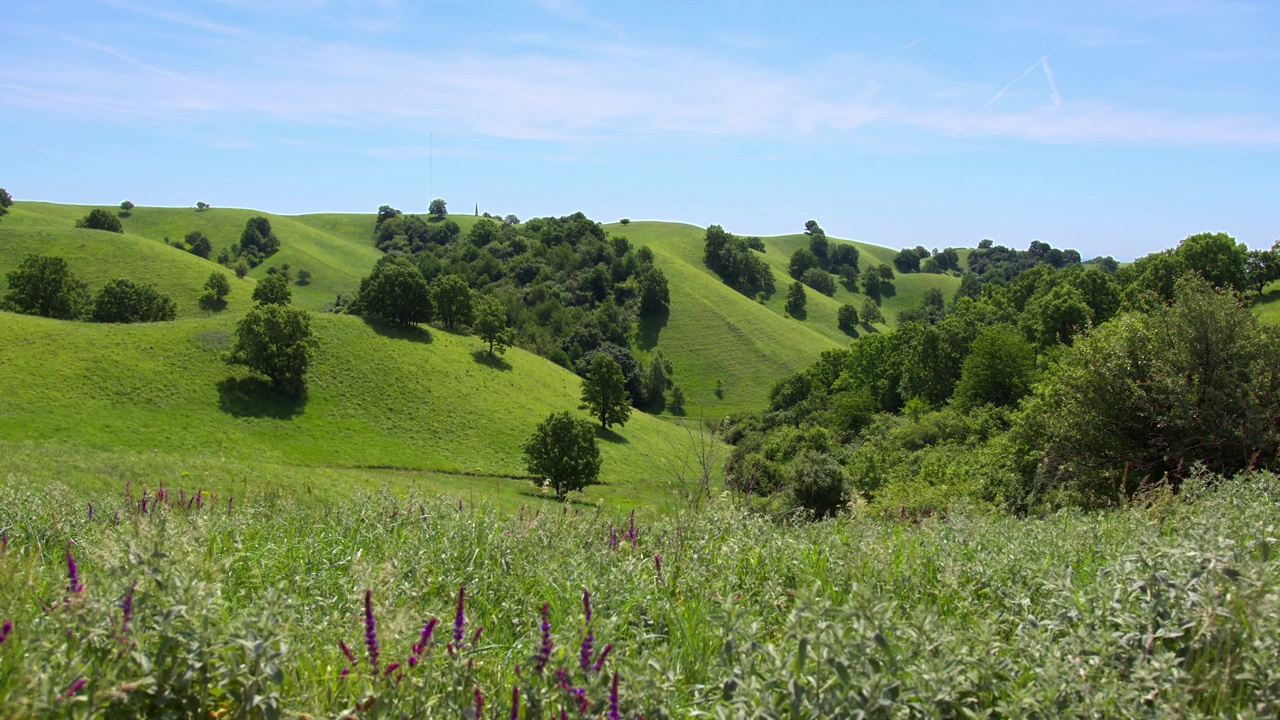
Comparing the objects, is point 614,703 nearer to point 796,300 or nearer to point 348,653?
point 348,653

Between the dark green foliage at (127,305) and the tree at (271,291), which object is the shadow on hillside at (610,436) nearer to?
the tree at (271,291)

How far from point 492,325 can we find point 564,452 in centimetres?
3446

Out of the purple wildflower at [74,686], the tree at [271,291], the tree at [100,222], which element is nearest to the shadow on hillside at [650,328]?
the tree at [271,291]

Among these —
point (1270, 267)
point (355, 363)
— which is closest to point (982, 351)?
point (1270, 267)

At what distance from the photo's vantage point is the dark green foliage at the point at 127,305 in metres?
79.8

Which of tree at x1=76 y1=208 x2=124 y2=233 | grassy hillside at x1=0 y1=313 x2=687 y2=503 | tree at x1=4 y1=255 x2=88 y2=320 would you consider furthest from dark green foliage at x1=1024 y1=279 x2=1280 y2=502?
tree at x1=76 y1=208 x2=124 y2=233

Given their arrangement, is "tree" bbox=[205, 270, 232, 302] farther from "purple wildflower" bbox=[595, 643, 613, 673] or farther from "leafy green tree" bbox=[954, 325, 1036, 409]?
"purple wildflower" bbox=[595, 643, 613, 673]

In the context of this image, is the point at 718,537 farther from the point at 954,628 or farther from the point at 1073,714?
the point at 1073,714

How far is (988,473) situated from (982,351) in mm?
37976

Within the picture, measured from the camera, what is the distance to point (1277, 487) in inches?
315

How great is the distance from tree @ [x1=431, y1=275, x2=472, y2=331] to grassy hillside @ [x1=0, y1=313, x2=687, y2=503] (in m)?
7.78

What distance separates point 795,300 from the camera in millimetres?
145750

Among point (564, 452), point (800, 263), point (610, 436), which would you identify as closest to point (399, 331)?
point (610, 436)

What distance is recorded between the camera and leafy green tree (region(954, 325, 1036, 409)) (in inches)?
2408
